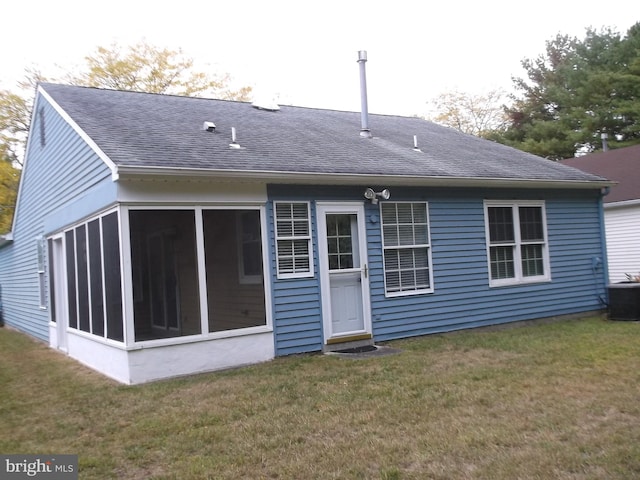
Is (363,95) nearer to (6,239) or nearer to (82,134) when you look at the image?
(82,134)

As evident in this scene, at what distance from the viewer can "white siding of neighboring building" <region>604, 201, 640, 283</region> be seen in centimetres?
1573

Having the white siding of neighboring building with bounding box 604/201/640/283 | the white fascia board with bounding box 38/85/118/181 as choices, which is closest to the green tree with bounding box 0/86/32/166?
the white fascia board with bounding box 38/85/118/181

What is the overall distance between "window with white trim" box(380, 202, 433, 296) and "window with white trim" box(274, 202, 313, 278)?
137 centimetres

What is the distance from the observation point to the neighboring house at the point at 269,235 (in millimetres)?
7633

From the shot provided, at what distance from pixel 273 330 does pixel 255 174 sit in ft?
7.02

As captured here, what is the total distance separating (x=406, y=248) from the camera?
31.3 feet

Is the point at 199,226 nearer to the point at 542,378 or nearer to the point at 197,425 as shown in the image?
the point at 197,425

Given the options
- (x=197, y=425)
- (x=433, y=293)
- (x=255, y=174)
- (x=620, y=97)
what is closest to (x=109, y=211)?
(x=255, y=174)

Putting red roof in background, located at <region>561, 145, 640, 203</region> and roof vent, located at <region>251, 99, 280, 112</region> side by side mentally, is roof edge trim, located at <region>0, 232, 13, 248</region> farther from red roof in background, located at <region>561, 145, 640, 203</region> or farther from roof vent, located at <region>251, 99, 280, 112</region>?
red roof in background, located at <region>561, 145, 640, 203</region>

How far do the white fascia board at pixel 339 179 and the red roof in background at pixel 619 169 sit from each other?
5.14 meters

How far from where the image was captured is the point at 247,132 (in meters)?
9.91

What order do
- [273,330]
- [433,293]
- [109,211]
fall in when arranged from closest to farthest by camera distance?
[109,211], [273,330], [433,293]

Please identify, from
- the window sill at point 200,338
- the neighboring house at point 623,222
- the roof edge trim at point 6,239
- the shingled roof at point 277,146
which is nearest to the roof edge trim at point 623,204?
the neighboring house at point 623,222

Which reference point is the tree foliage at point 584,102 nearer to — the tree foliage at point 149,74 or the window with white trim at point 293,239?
Result: the tree foliage at point 149,74
